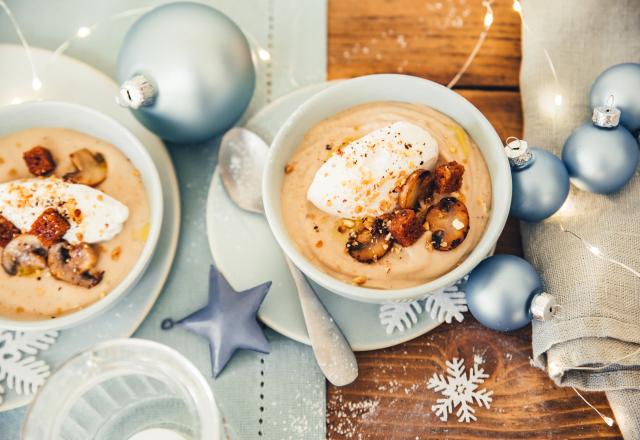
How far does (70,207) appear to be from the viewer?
1269 mm

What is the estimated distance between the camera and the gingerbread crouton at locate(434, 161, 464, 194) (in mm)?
1181

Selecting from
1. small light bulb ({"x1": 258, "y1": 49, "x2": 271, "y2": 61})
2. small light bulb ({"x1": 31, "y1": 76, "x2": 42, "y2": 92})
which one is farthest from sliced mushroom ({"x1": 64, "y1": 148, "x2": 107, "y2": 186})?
small light bulb ({"x1": 258, "y1": 49, "x2": 271, "y2": 61})

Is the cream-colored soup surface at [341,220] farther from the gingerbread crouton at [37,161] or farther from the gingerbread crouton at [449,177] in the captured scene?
the gingerbread crouton at [37,161]

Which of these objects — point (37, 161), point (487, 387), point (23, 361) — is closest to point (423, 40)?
point (487, 387)

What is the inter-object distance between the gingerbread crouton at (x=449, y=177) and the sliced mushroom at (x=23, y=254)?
30.9 inches

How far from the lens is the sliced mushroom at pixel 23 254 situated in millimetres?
1273

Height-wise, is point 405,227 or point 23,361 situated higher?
point 405,227

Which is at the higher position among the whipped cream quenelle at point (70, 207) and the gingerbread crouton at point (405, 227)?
the gingerbread crouton at point (405, 227)

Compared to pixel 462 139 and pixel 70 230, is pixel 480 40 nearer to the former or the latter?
pixel 462 139

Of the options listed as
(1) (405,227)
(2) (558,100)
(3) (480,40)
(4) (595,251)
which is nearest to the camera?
(1) (405,227)

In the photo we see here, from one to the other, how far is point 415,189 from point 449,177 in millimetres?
66

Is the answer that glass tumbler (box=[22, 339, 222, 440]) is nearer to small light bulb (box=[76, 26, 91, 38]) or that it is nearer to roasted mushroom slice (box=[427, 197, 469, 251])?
roasted mushroom slice (box=[427, 197, 469, 251])

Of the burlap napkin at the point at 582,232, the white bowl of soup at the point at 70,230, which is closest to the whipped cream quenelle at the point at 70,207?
the white bowl of soup at the point at 70,230

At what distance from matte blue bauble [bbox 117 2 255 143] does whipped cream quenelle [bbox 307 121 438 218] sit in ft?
0.93
